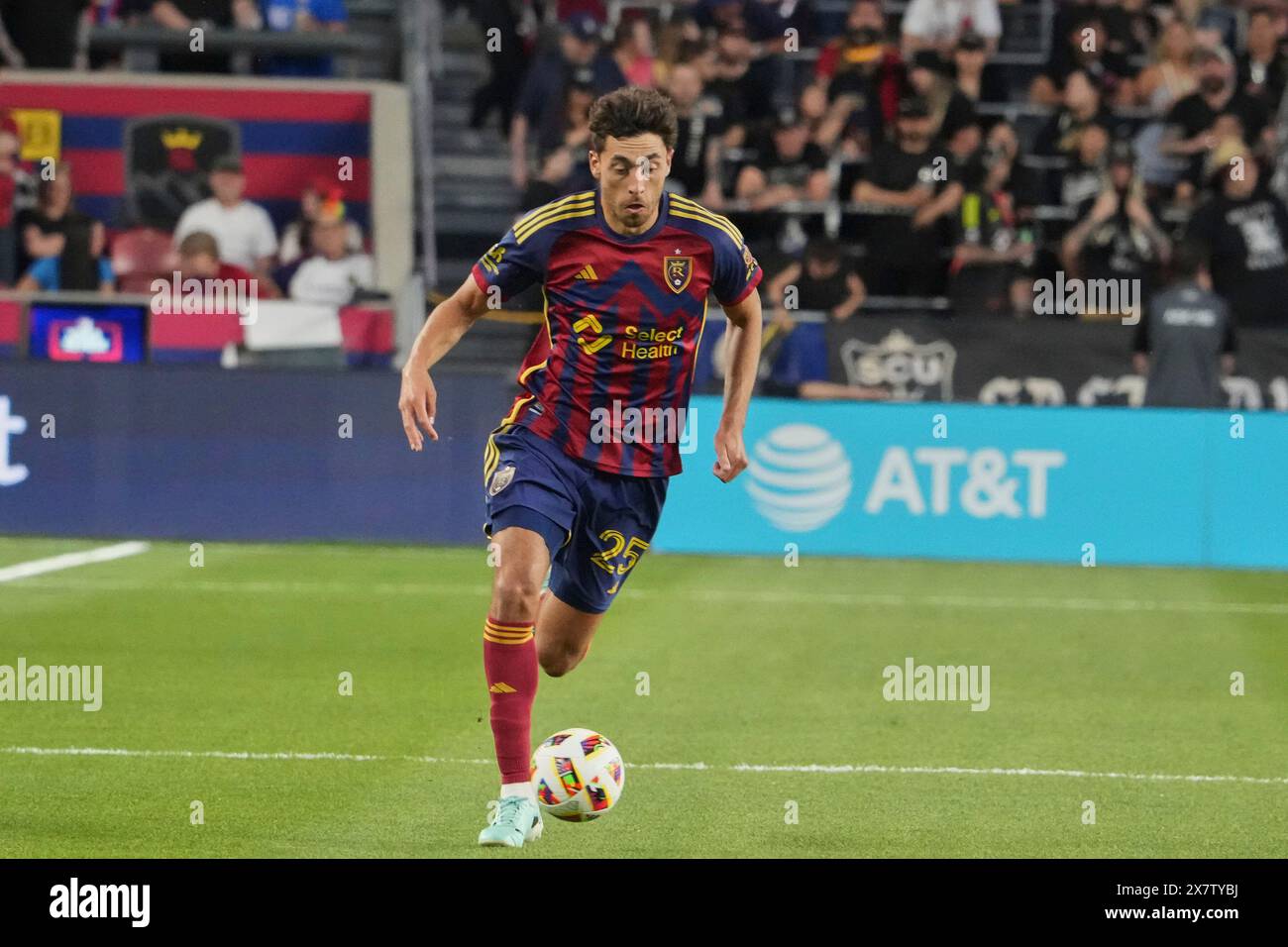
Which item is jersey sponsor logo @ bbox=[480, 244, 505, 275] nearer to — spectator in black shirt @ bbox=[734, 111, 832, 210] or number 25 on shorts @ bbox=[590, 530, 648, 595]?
number 25 on shorts @ bbox=[590, 530, 648, 595]

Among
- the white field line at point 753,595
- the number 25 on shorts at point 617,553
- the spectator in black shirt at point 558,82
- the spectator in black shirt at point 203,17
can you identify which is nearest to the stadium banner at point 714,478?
the white field line at point 753,595

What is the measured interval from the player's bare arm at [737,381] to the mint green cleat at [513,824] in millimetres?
1331

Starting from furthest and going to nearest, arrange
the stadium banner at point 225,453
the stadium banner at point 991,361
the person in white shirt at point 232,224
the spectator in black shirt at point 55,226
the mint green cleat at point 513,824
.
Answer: the person in white shirt at point 232,224 → the spectator in black shirt at point 55,226 → the stadium banner at point 991,361 → the stadium banner at point 225,453 → the mint green cleat at point 513,824

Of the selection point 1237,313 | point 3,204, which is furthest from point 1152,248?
point 3,204

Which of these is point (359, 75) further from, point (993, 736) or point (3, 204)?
point (993, 736)

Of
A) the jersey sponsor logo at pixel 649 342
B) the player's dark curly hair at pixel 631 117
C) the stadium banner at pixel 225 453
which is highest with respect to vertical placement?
the player's dark curly hair at pixel 631 117

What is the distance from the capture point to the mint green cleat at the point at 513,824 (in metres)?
6.85

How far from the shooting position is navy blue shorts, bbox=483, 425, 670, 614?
7.29m

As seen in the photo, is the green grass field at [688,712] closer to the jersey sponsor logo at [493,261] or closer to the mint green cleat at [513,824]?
the mint green cleat at [513,824]

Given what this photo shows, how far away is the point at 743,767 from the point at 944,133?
40.8 feet

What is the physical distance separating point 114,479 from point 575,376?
387 inches

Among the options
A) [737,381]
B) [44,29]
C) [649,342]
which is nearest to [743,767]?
[737,381]

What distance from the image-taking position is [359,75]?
23359mm

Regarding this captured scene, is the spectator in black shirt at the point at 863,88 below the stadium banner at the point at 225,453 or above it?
above
